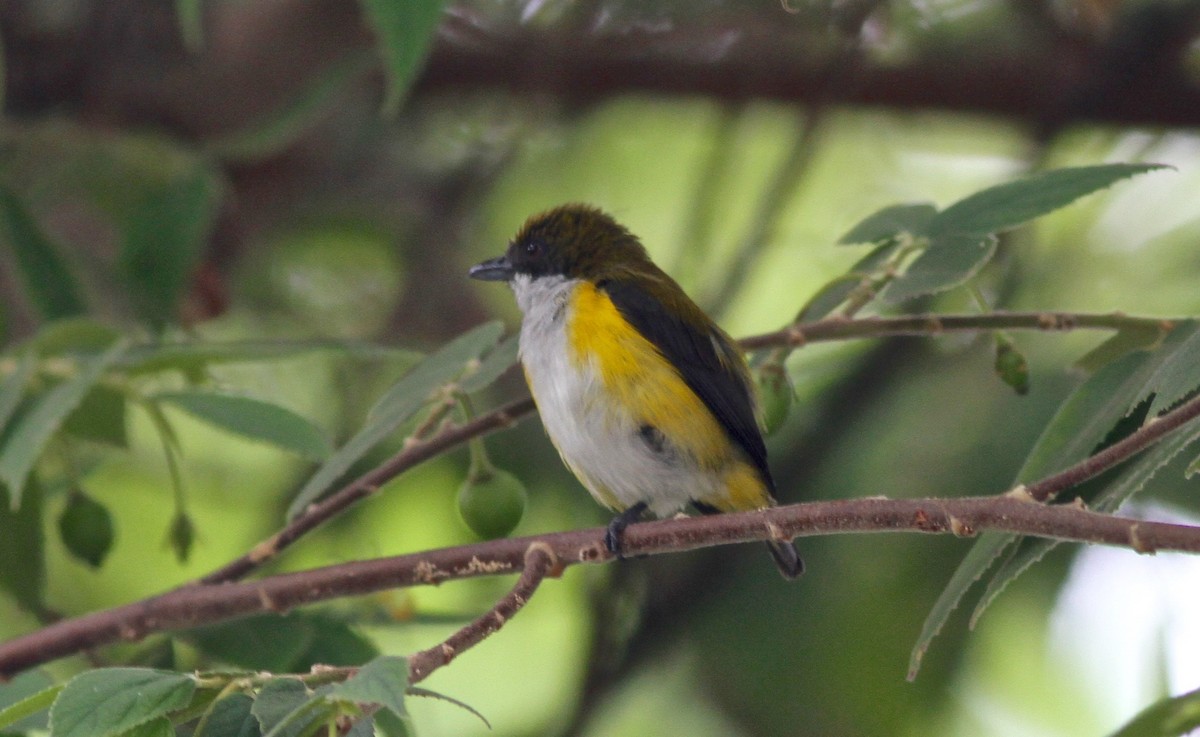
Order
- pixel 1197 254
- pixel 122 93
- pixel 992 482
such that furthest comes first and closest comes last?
1. pixel 122 93
2. pixel 1197 254
3. pixel 992 482

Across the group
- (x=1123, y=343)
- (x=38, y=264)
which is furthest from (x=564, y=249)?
(x=1123, y=343)

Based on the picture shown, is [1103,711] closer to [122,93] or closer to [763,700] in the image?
[763,700]

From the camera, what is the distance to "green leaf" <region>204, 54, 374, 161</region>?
119 inches

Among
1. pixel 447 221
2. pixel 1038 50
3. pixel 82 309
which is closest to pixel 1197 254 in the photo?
pixel 1038 50

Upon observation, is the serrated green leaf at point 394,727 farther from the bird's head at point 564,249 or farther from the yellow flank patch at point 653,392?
the bird's head at point 564,249

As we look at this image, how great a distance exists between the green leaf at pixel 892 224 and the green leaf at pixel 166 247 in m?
1.38

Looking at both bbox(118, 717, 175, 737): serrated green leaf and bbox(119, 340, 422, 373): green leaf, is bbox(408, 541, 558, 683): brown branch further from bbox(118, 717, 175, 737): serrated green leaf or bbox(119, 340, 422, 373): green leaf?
bbox(119, 340, 422, 373): green leaf

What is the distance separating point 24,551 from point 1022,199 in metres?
1.58

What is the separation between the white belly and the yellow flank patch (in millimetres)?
18

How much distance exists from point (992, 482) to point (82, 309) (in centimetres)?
196

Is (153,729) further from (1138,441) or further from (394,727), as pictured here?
(1138,441)

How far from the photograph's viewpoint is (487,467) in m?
1.94

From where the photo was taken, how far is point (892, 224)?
1.91 meters

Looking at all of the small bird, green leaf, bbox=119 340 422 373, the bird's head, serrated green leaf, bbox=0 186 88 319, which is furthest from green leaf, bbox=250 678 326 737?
the bird's head
